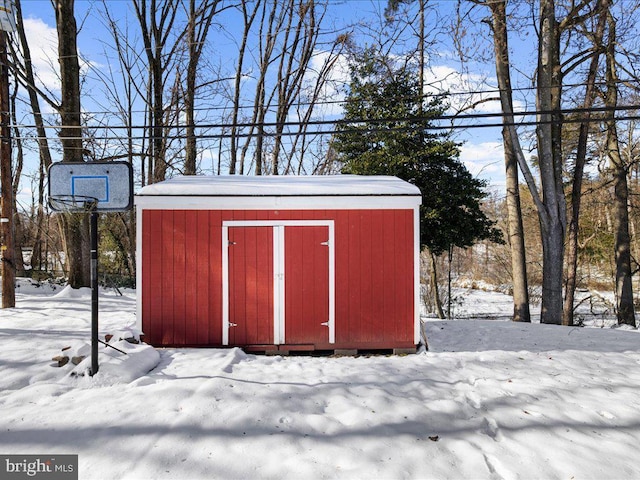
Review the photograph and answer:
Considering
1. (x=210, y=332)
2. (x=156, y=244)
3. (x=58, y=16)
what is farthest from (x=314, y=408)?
(x=58, y=16)

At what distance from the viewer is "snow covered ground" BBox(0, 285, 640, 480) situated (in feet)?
7.62

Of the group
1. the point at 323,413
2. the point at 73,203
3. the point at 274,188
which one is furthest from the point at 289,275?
the point at 73,203

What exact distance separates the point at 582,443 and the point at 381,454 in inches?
60.6

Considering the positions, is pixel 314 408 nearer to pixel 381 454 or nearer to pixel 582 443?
pixel 381 454

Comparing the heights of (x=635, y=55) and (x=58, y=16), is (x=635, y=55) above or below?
below

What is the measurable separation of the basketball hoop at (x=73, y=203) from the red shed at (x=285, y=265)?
4.27 ft

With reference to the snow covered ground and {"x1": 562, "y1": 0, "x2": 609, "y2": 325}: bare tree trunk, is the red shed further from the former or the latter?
{"x1": 562, "y1": 0, "x2": 609, "y2": 325}: bare tree trunk

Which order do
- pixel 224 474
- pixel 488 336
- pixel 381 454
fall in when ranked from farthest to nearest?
1. pixel 488 336
2. pixel 381 454
3. pixel 224 474

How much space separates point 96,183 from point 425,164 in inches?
330

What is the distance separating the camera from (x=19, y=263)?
43.7 ft

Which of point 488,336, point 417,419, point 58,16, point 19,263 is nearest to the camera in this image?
point 417,419

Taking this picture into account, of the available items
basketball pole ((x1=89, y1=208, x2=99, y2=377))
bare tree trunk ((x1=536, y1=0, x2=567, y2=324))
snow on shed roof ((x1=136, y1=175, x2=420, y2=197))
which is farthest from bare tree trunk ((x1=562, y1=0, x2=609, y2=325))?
basketball pole ((x1=89, y1=208, x2=99, y2=377))

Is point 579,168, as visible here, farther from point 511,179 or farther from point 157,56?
point 157,56

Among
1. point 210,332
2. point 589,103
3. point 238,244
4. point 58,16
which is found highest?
point 58,16
